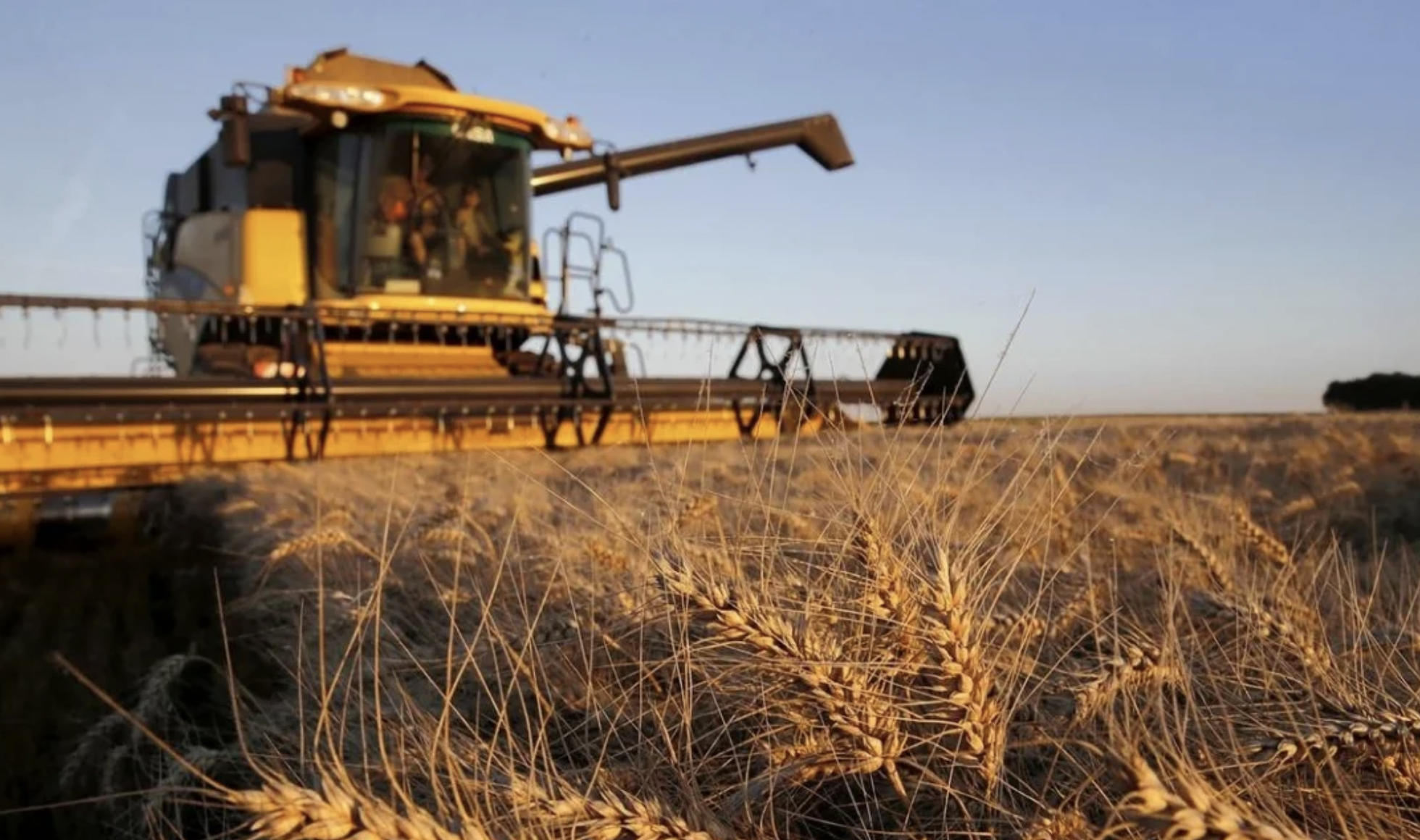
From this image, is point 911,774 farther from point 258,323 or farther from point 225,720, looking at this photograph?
point 258,323

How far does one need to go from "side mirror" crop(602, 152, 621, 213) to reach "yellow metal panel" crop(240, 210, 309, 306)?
275 centimetres

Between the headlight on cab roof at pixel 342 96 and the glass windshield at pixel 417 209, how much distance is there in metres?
0.29

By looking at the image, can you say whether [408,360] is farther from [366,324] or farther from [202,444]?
[202,444]

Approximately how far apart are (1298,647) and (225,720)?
265cm

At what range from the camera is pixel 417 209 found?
8.25 metres

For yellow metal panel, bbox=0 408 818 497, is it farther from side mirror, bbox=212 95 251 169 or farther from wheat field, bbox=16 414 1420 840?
wheat field, bbox=16 414 1420 840

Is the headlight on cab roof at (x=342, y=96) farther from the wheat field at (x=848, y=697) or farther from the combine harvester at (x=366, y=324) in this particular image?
the wheat field at (x=848, y=697)

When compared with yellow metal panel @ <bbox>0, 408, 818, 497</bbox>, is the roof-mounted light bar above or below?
above

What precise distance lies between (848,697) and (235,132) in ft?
24.7

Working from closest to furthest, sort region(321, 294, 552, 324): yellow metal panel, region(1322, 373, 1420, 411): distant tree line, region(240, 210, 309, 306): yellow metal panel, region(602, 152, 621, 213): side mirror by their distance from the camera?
region(321, 294, 552, 324): yellow metal panel → region(240, 210, 309, 306): yellow metal panel → region(602, 152, 621, 213): side mirror → region(1322, 373, 1420, 411): distant tree line

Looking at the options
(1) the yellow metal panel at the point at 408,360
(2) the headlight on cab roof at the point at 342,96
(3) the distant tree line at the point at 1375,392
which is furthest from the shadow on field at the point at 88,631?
(3) the distant tree line at the point at 1375,392

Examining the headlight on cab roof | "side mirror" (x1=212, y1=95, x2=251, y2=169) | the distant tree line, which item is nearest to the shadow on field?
"side mirror" (x1=212, y1=95, x2=251, y2=169)

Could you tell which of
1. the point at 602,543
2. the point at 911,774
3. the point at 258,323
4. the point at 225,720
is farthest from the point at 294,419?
the point at 911,774

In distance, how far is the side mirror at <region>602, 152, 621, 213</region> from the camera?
398 inches
